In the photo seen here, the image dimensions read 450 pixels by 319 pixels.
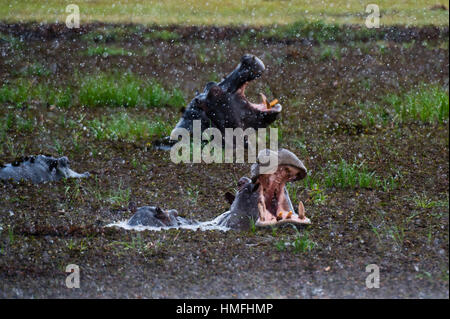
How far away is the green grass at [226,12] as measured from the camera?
12.6 meters

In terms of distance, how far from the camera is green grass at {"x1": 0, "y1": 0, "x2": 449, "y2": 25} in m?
12.6

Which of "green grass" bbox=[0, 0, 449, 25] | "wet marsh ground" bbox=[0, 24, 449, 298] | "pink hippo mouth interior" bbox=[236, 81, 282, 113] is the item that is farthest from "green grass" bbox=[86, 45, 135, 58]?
"pink hippo mouth interior" bbox=[236, 81, 282, 113]

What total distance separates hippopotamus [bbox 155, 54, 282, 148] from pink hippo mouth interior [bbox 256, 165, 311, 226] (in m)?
0.82

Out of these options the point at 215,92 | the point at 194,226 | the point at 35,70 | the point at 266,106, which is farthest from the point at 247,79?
the point at 35,70

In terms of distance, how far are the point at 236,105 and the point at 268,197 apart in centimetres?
140

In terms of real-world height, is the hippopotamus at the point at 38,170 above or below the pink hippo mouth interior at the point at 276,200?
below

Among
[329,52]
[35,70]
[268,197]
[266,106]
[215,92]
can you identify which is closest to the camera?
[268,197]

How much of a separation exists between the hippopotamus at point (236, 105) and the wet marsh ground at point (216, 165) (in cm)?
45

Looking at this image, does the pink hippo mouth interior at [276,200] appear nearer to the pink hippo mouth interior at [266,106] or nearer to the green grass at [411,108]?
the pink hippo mouth interior at [266,106]

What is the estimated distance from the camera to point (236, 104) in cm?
614
